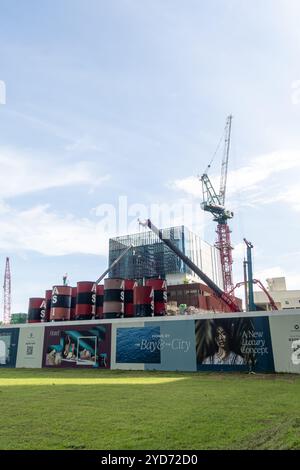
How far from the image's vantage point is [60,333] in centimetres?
4300

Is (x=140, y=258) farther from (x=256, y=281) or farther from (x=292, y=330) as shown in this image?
(x=292, y=330)

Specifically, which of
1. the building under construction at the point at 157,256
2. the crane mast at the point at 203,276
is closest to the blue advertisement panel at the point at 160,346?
the crane mast at the point at 203,276

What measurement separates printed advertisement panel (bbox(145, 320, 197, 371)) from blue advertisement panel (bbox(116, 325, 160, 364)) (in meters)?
0.56

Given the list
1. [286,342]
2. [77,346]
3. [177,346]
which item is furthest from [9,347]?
[286,342]

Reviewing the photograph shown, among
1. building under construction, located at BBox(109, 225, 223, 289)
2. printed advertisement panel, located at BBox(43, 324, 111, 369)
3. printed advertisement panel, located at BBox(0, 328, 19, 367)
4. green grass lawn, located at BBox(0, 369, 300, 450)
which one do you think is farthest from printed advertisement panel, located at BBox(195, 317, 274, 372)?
building under construction, located at BBox(109, 225, 223, 289)

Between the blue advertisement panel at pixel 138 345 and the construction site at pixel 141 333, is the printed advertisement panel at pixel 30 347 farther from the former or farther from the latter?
the blue advertisement panel at pixel 138 345

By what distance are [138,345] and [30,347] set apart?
52.0 ft

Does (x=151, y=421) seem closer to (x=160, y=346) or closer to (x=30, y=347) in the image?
(x=160, y=346)

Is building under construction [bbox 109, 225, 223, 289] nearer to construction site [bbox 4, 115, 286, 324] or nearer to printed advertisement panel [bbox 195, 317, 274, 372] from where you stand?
construction site [bbox 4, 115, 286, 324]

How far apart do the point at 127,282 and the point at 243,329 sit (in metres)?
20.7

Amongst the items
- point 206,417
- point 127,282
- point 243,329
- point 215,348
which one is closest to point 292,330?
point 243,329

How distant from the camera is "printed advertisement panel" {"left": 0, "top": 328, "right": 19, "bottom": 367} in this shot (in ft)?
150
